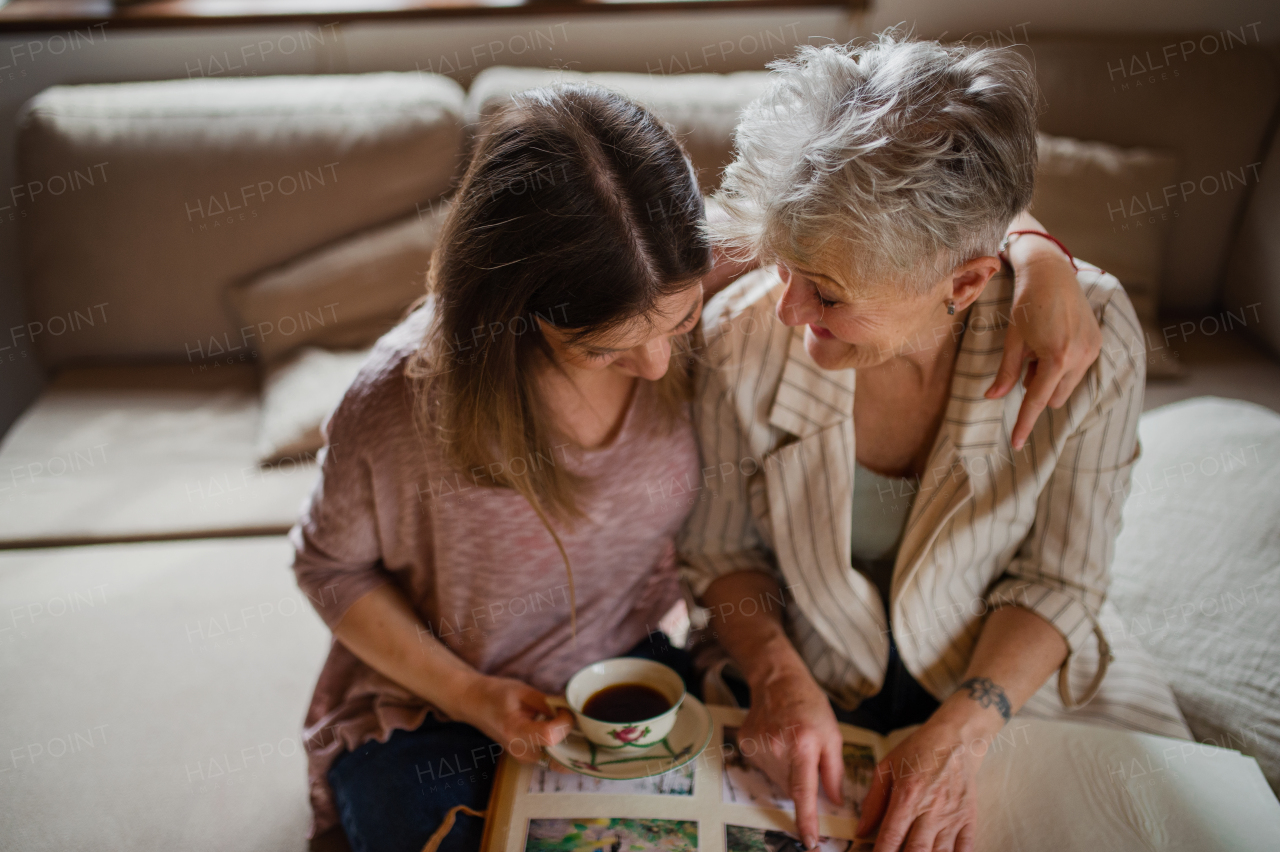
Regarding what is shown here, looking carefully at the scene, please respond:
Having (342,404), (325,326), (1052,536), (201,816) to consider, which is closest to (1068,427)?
(1052,536)

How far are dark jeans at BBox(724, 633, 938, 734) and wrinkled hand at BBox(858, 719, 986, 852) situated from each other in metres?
0.19

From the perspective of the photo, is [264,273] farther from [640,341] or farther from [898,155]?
[898,155]

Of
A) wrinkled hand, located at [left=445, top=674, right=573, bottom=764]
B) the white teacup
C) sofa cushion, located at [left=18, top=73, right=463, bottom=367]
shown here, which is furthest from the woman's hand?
sofa cushion, located at [left=18, top=73, right=463, bottom=367]

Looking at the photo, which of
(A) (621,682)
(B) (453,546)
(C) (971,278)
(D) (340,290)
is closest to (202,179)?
(D) (340,290)

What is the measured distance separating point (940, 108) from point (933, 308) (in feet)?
0.71

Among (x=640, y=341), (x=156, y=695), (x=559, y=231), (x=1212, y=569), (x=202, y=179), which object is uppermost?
(x=559, y=231)

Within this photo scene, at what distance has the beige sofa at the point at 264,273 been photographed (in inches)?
62.6

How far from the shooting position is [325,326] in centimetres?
193

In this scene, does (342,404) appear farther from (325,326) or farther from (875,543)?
(325,326)

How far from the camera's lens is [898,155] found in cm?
81

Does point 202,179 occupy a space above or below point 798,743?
above

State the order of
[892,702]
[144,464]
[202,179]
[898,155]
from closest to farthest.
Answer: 1. [898,155]
2. [892,702]
3. [144,464]
4. [202,179]

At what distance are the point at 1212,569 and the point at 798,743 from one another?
759 millimetres

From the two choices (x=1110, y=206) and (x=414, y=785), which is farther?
(x=1110, y=206)
